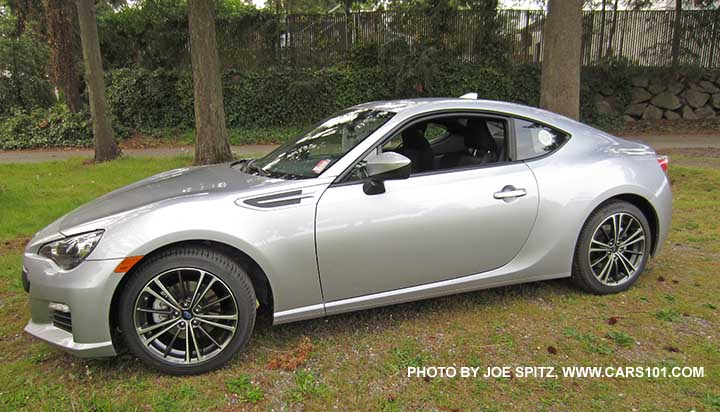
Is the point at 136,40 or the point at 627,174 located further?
the point at 136,40

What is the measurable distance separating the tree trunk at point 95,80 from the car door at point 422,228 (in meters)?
8.92

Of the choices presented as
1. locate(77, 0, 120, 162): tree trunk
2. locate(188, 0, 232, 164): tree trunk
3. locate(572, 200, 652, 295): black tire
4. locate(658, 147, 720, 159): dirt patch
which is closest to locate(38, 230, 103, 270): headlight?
locate(572, 200, 652, 295): black tire

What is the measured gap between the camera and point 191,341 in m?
2.79

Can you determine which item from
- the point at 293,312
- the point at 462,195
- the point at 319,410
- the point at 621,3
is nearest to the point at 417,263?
the point at 462,195

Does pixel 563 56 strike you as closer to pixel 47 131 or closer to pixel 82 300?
pixel 82 300

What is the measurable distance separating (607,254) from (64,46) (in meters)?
16.2

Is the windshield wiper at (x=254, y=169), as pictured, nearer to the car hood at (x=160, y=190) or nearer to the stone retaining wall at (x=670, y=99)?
the car hood at (x=160, y=190)

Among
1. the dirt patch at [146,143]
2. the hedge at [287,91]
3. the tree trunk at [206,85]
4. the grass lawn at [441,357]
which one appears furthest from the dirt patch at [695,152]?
the dirt patch at [146,143]

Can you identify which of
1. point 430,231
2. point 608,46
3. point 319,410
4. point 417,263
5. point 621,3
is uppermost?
point 621,3

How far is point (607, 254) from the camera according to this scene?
12.1 feet

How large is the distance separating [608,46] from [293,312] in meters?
17.0

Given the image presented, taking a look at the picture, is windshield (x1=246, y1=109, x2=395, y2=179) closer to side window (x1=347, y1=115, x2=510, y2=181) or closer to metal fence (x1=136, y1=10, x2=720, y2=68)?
side window (x1=347, y1=115, x2=510, y2=181)

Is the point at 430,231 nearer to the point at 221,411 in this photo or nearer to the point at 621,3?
the point at 221,411

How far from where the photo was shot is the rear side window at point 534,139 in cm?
352
